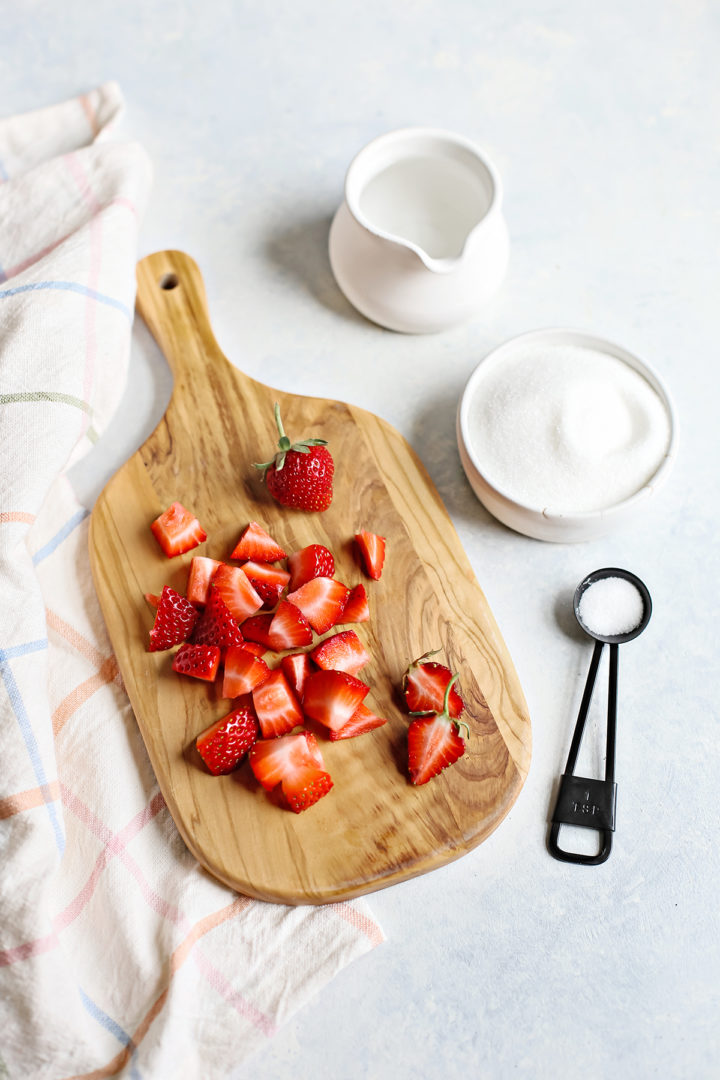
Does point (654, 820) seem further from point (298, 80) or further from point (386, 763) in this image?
point (298, 80)

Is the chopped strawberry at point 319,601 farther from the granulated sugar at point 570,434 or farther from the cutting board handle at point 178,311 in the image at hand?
the cutting board handle at point 178,311

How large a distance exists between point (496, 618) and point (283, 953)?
1.73 ft

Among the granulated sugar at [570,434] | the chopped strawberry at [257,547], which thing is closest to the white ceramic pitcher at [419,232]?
the granulated sugar at [570,434]

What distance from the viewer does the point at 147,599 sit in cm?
123

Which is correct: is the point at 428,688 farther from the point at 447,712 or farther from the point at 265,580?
the point at 265,580

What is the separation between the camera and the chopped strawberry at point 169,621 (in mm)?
1186

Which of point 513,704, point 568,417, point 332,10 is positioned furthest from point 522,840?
point 332,10

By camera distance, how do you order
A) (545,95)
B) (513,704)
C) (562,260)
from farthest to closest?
1. (545,95)
2. (562,260)
3. (513,704)

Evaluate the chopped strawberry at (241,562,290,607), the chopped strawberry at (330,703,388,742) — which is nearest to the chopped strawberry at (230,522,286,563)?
the chopped strawberry at (241,562,290,607)

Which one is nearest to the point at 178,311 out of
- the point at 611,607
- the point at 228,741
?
A: the point at 228,741

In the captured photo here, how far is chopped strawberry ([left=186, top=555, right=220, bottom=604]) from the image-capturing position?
1216mm

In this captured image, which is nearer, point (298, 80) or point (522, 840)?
point (522, 840)

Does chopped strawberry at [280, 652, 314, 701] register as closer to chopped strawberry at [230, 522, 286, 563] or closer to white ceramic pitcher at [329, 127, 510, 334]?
chopped strawberry at [230, 522, 286, 563]

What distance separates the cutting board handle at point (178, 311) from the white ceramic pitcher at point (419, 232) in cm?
23
